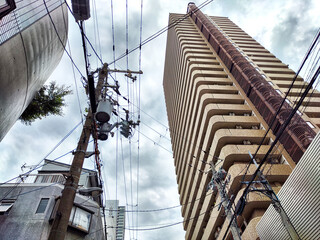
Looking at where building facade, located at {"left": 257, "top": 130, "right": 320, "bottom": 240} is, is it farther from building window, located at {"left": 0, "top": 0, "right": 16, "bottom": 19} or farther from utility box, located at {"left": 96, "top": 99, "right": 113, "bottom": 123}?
building window, located at {"left": 0, "top": 0, "right": 16, "bottom": 19}

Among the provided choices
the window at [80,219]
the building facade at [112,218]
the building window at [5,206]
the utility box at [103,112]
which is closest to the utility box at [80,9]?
the utility box at [103,112]

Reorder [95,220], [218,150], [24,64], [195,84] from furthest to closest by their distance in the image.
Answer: [195,84], [218,150], [95,220], [24,64]

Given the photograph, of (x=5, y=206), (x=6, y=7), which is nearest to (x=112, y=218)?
(x=5, y=206)

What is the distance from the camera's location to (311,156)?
9.37m

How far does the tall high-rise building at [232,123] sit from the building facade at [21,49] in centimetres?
680

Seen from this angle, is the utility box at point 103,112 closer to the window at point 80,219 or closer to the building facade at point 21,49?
the building facade at point 21,49

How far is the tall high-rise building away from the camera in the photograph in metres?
16.9

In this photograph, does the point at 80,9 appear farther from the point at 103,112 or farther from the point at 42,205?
the point at 42,205

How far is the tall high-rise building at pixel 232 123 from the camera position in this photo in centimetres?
→ 1694

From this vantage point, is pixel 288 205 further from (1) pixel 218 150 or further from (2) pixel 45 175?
(2) pixel 45 175

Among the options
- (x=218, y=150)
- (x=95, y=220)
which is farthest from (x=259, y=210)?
(x=95, y=220)

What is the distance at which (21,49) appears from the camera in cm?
879

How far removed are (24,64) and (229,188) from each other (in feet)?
51.4

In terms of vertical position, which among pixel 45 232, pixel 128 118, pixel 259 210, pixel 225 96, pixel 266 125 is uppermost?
pixel 225 96
